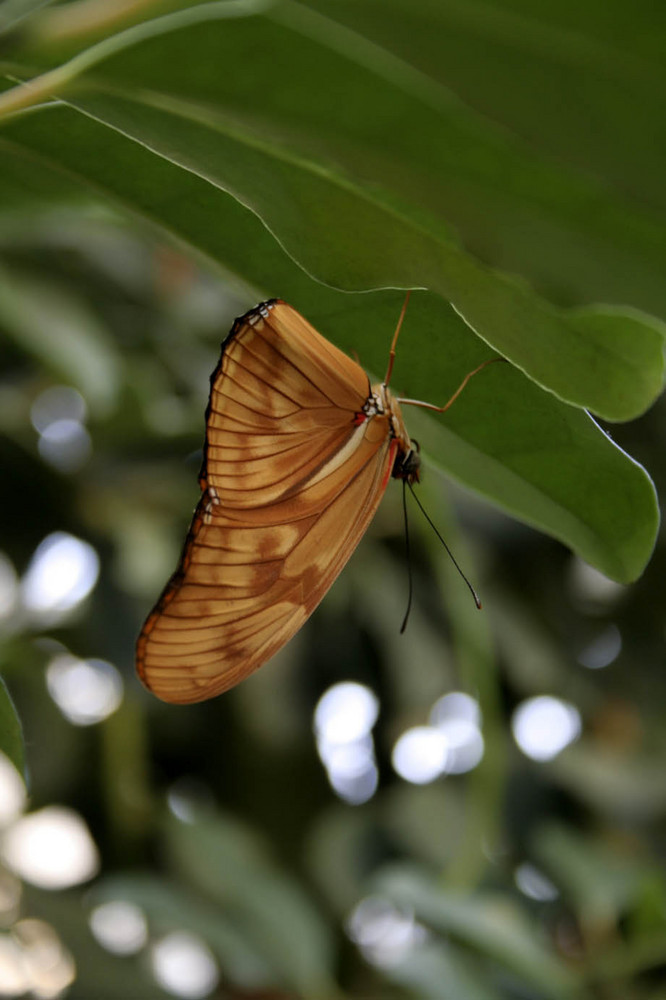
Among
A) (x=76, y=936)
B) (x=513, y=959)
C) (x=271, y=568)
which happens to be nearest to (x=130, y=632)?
(x=76, y=936)

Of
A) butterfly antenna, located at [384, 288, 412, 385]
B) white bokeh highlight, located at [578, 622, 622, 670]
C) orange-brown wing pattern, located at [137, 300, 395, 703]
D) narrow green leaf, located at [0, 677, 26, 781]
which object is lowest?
white bokeh highlight, located at [578, 622, 622, 670]

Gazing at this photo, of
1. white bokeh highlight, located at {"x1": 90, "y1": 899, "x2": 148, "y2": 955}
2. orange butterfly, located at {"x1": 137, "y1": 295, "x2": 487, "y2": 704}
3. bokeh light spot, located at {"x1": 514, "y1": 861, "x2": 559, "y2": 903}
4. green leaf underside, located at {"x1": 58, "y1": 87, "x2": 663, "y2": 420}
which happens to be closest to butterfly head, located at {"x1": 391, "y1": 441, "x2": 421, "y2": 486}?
orange butterfly, located at {"x1": 137, "y1": 295, "x2": 487, "y2": 704}

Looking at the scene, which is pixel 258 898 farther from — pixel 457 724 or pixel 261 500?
pixel 261 500

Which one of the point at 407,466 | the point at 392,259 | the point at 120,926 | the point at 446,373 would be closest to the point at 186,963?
the point at 120,926

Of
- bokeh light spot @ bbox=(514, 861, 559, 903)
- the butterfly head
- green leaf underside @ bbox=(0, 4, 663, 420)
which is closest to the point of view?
green leaf underside @ bbox=(0, 4, 663, 420)

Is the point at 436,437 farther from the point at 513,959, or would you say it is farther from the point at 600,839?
the point at 600,839

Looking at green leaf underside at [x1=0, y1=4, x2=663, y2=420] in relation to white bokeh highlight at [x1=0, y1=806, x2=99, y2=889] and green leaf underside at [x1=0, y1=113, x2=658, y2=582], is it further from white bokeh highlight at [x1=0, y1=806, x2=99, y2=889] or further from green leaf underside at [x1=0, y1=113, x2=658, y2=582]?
white bokeh highlight at [x1=0, y1=806, x2=99, y2=889]

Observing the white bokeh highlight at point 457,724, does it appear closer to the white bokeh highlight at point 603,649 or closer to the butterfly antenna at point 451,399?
the white bokeh highlight at point 603,649
